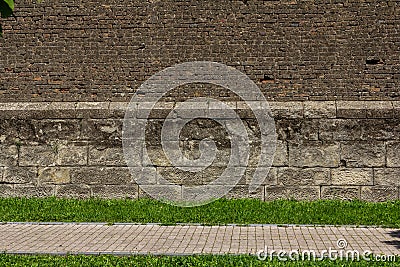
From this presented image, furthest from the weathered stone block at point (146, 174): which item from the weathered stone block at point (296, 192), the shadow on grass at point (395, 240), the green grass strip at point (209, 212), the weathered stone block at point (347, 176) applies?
the shadow on grass at point (395, 240)

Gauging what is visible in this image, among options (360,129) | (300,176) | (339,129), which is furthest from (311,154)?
(360,129)

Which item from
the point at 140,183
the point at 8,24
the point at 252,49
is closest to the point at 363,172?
the point at 252,49

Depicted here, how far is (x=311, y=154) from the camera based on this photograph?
1008cm

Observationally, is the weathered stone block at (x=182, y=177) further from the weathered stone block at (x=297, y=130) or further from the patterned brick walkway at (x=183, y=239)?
the patterned brick walkway at (x=183, y=239)

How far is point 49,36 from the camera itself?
10945 mm

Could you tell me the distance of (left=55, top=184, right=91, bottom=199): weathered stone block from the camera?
405 inches

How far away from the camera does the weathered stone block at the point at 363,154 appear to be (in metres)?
9.98

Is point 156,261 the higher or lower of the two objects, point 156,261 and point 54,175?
the lower

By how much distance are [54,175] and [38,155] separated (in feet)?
1.42

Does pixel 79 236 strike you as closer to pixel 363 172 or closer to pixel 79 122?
pixel 79 122

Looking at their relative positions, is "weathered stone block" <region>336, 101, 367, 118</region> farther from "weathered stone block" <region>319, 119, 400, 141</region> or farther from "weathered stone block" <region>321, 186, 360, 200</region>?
"weathered stone block" <region>321, 186, 360, 200</region>

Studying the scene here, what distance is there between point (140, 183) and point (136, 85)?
1775mm

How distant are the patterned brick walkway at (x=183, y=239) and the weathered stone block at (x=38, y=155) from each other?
193 centimetres

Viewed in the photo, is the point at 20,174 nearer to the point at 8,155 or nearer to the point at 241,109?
the point at 8,155
